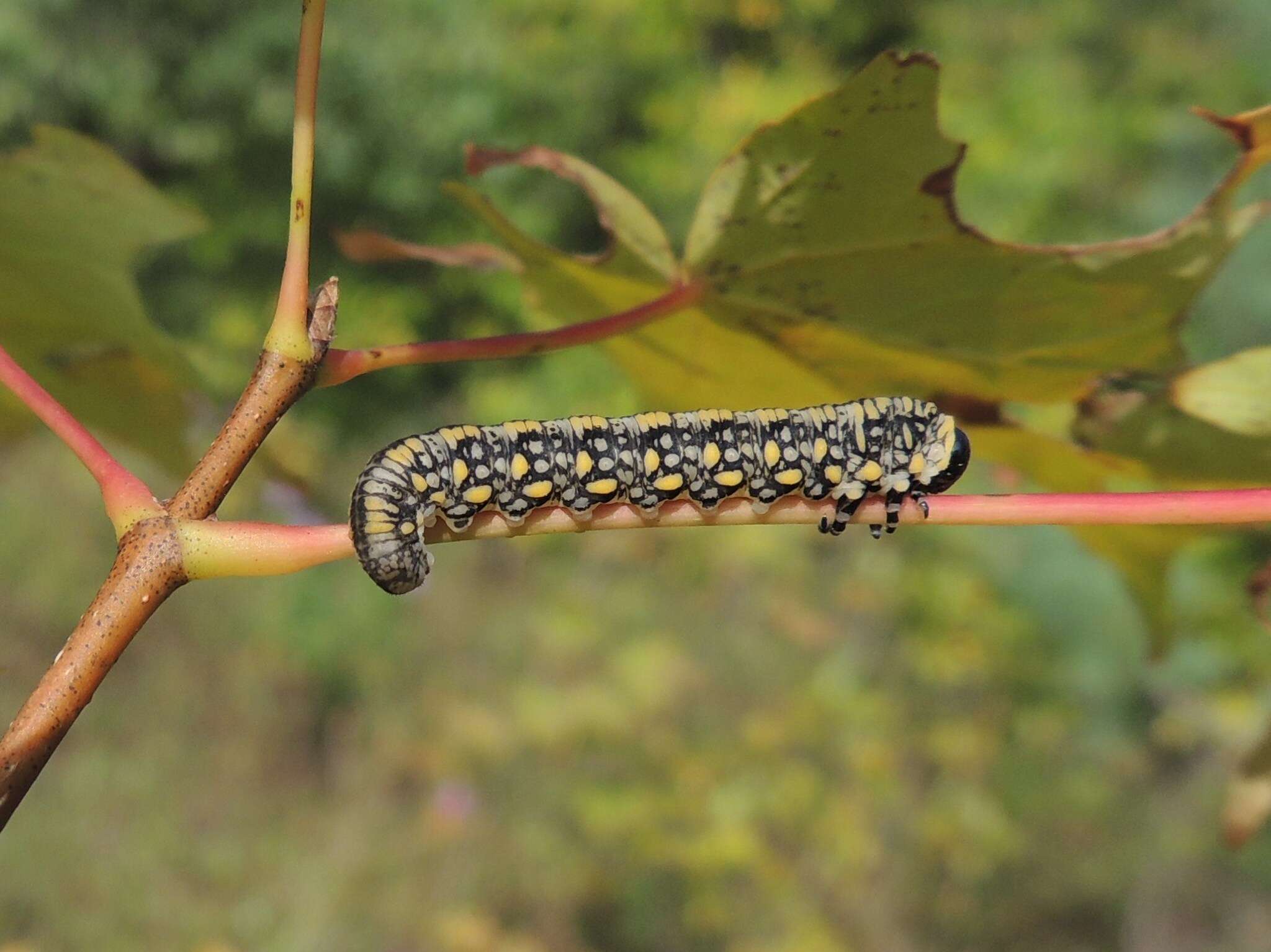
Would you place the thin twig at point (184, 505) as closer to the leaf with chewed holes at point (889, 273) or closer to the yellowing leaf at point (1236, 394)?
the leaf with chewed holes at point (889, 273)

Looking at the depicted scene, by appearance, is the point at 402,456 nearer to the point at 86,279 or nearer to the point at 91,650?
the point at 86,279

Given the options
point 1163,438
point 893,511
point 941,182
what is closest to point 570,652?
point 1163,438

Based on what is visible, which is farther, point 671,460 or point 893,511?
point 671,460

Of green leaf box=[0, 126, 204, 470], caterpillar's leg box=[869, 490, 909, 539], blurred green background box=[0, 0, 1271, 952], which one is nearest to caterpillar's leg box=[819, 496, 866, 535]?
caterpillar's leg box=[869, 490, 909, 539]

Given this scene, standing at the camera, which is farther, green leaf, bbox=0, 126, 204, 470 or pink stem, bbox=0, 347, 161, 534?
green leaf, bbox=0, 126, 204, 470

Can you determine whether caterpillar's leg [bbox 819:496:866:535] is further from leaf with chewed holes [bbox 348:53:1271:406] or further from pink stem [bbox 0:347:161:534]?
pink stem [bbox 0:347:161:534]

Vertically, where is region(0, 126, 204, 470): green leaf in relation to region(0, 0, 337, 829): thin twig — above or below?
above

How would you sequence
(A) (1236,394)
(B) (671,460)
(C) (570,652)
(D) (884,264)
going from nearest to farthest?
(A) (1236,394) → (D) (884,264) → (B) (671,460) → (C) (570,652)
